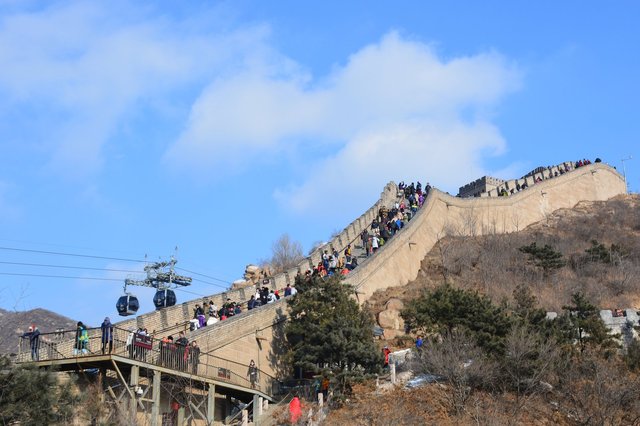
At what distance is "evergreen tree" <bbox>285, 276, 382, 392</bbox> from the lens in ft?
90.2

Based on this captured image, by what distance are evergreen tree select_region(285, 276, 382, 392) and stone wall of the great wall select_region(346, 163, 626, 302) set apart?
21.9 ft

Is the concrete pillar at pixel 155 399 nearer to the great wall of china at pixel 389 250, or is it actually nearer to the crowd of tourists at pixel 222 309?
the crowd of tourists at pixel 222 309

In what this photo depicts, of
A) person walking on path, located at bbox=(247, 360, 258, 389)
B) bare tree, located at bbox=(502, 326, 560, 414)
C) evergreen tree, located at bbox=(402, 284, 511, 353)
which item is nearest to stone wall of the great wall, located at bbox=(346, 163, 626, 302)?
evergreen tree, located at bbox=(402, 284, 511, 353)

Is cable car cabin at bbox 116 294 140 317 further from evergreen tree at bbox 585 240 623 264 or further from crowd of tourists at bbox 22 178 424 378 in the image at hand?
evergreen tree at bbox 585 240 623 264

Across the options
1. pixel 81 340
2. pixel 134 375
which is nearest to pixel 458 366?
pixel 134 375

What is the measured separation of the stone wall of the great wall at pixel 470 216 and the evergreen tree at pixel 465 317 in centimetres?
853

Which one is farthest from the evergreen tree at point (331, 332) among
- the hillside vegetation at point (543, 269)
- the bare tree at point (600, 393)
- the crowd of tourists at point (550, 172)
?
the crowd of tourists at point (550, 172)

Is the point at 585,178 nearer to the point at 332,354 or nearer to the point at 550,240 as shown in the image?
the point at 550,240

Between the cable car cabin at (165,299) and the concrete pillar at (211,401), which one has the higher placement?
the cable car cabin at (165,299)

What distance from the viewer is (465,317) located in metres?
28.1

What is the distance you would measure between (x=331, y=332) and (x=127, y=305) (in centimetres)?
1166

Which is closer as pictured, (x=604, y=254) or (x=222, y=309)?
(x=222, y=309)

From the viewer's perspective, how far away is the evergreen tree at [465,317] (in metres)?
27.4

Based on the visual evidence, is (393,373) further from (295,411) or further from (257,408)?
(257,408)
